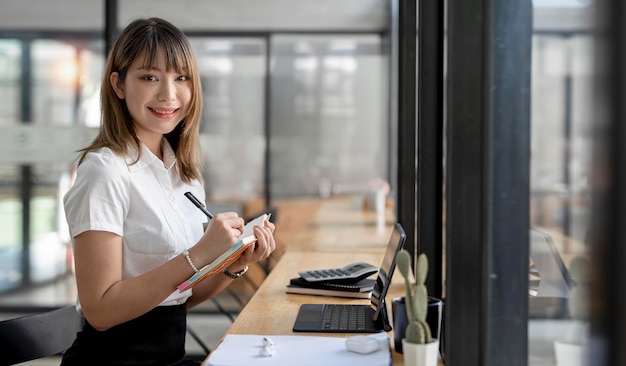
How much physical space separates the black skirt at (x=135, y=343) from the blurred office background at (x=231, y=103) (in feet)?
7.63

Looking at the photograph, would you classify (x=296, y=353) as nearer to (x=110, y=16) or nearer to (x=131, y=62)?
(x=131, y=62)

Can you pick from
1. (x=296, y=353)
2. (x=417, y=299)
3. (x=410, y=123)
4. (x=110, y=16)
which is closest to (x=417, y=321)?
(x=417, y=299)

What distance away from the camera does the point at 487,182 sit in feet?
3.33

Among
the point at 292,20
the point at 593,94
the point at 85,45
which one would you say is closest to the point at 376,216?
the point at 292,20

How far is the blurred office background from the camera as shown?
161 inches

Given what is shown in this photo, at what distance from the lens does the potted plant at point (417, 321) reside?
1043 mm

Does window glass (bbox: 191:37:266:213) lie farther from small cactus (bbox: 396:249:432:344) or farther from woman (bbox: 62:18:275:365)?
small cactus (bbox: 396:249:432:344)

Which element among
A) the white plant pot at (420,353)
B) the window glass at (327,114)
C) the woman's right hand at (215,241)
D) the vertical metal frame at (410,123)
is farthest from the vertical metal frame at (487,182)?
the window glass at (327,114)

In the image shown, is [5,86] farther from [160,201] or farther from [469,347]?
[469,347]

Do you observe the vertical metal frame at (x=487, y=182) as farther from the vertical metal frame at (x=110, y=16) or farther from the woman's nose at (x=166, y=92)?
the vertical metal frame at (x=110, y=16)

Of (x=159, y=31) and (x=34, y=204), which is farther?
(x=34, y=204)

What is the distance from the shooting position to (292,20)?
15.5 ft

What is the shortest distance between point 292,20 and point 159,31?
3153mm

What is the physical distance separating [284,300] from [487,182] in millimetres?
1051
